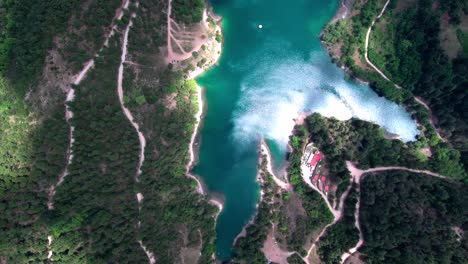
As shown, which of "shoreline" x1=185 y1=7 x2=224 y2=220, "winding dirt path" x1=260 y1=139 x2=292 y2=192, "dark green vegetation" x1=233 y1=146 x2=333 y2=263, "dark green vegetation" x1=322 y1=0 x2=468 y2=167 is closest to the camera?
"dark green vegetation" x1=233 y1=146 x2=333 y2=263

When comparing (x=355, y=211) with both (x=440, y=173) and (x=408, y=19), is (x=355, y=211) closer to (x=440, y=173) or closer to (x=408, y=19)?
(x=440, y=173)

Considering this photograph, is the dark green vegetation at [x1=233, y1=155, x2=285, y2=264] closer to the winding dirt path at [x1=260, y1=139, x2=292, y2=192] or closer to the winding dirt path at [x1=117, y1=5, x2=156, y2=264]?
the winding dirt path at [x1=260, y1=139, x2=292, y2=192]

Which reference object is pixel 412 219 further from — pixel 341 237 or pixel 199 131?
pixel 199 131

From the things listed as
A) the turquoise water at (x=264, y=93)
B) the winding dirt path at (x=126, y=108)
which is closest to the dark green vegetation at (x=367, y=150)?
the turquoise water at (x=264, y=93)

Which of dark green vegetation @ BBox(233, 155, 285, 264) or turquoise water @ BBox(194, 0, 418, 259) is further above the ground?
turquoise water @ BBox(194, 0, 418, 259)

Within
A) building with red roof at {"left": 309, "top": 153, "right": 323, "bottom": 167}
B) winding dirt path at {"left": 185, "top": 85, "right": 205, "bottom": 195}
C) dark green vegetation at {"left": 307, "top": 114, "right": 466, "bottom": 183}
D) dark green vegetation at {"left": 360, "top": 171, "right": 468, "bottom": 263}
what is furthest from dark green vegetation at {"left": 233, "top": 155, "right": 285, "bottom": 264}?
dark green vegetation at {"left": 360, "top": 171, "right": 468, "bottom": 263}

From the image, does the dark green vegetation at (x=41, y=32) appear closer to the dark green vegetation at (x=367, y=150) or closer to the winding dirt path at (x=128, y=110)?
the winding dirt path at (x=128, y=110)
